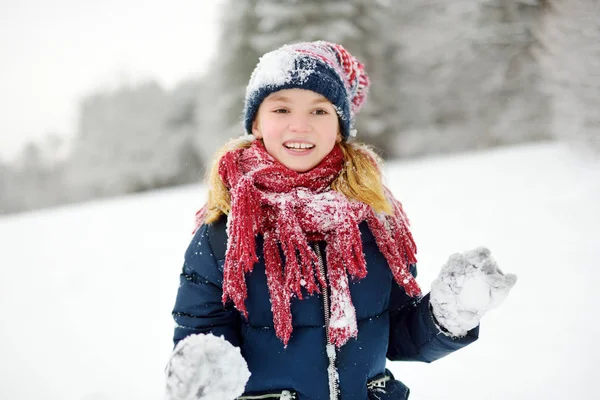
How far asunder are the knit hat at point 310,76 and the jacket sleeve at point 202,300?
579 millimetres

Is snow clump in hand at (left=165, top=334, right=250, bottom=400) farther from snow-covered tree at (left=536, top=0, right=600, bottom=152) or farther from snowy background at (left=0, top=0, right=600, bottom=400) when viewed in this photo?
snow-covered tree at (left=536, top=0, right=600, bottom=152)

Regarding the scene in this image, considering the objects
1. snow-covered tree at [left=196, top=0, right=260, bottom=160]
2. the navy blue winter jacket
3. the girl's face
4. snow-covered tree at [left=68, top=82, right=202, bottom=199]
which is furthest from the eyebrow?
snow-covered tree at [left=68, top=82, right=202, bottom=199]

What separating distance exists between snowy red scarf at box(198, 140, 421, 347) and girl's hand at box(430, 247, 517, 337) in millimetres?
144

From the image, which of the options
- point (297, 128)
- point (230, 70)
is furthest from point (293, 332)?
point (230, 70)

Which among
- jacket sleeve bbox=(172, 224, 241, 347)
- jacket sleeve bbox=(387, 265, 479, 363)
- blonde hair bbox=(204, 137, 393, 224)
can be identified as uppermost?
blonde hair bbox=(204, 137, 393, 224)

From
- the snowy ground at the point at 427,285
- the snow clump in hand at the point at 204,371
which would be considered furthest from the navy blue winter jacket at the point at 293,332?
the snowy ground at the point at 427,285

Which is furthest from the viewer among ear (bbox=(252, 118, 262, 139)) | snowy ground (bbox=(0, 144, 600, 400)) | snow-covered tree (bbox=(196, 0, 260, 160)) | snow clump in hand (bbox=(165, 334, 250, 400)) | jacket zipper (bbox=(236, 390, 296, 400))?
snow-covered tree (bbox=(196, 0, 260, 160))

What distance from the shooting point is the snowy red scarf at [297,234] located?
1326mm

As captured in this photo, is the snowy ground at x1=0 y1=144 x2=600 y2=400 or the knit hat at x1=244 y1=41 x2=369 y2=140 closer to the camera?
the knit hat at x1=244 y1=41 x2=369 y2=140

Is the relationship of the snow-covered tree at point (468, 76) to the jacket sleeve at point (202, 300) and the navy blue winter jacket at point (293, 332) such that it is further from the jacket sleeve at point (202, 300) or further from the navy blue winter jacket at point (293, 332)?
the jacket sleeve at point (202, 300)

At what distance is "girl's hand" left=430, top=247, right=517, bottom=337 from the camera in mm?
1272

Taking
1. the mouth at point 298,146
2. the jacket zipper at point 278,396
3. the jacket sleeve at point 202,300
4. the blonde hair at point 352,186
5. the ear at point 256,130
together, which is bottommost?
the jacket zipper at point 278,396

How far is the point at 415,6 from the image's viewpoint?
12.6 metres

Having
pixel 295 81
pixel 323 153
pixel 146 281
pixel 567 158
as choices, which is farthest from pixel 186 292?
pixel 567 158
